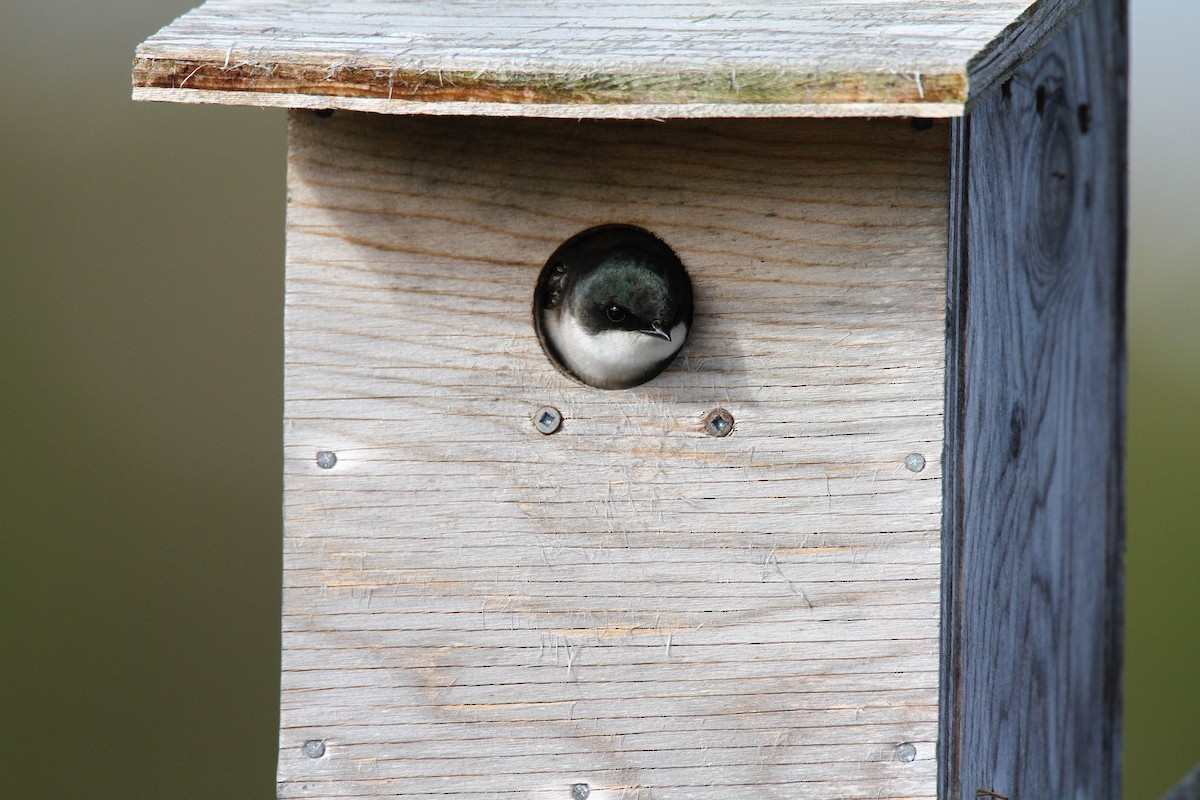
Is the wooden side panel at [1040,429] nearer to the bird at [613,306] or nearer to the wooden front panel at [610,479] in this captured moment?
the wooden front panel at [610,479]

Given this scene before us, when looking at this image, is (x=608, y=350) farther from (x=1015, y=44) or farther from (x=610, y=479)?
(x=1015, y=44)

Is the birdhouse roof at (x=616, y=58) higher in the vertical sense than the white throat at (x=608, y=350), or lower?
higher

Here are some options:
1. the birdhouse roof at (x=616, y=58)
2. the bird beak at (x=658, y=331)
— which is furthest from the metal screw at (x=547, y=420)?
the birdhouse roof at (x=616, y=58)

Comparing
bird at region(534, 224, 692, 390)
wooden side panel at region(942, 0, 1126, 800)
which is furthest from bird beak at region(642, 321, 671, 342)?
wooden side panel at region(942, 0, 1126, 800)

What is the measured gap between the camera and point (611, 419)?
54.5 inches

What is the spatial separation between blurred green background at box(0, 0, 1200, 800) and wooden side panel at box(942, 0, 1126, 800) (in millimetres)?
1472

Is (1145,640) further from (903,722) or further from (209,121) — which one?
(209,121)

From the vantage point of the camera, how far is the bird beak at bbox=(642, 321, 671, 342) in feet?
4.60

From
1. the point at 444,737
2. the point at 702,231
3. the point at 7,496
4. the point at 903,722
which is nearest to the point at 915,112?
the point at 702,231

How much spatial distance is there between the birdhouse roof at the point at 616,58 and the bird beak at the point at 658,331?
0.30 metres

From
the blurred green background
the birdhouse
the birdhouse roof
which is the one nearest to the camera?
the birdhouse roof

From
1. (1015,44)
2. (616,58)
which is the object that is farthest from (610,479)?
(1015,44)

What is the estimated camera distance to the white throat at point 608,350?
55.7 inches

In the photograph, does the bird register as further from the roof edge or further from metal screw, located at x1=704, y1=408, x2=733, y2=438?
the roof edge
